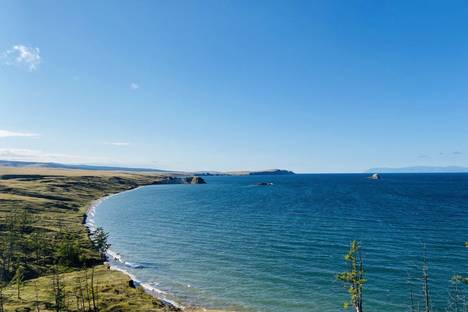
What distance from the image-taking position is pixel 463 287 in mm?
71125

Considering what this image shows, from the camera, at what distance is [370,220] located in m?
148

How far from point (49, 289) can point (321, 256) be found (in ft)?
201

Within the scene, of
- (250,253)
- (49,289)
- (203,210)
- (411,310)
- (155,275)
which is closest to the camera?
(411,310)

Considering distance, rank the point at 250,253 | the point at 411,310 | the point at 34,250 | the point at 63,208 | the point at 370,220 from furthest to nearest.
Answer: the point at 63,208
the point at 370,220
the point at 250,253
the point at 34,250
the point at 411,310

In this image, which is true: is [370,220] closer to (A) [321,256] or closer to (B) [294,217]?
(B) [294,217]

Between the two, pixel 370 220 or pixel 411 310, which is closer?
pixel 411 310

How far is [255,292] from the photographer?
234 feet

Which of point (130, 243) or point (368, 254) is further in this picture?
point (130, 243)

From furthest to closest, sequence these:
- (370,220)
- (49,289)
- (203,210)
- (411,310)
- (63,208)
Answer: (203,210) < (63,208) < (370,220) < (49,289) < (411,310)

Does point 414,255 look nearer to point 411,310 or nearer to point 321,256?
point 321,256

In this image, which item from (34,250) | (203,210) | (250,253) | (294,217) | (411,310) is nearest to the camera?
(411,310)

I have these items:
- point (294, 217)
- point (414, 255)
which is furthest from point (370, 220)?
point (414, 255)

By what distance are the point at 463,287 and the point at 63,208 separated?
159450 mm

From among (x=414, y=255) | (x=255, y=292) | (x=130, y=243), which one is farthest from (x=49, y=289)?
(x=414, y=255)
